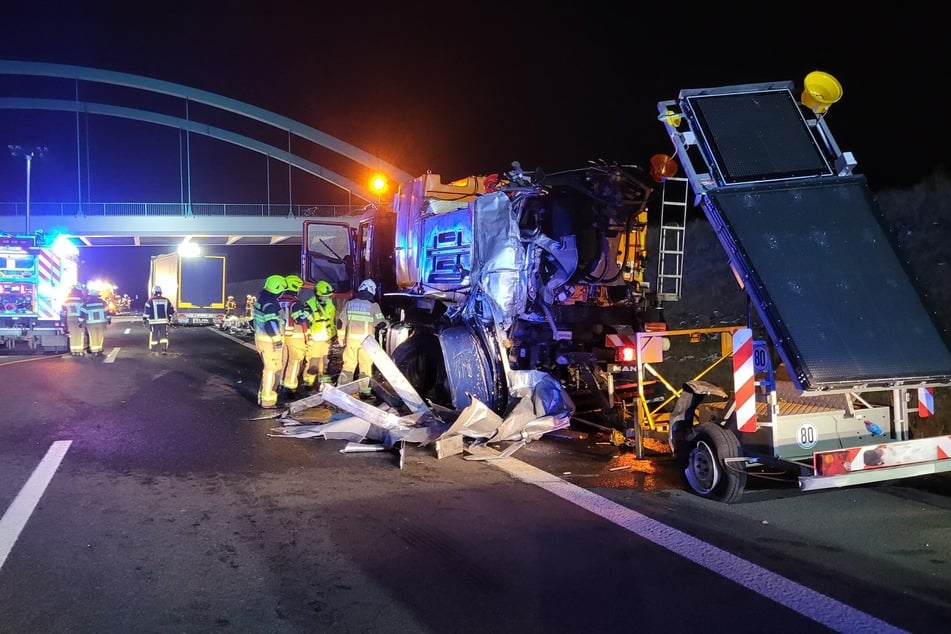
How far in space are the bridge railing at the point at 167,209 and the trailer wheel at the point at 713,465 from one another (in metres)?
40.6

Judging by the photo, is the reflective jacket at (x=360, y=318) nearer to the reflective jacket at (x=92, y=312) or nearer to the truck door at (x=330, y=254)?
the truck door at (x=330, y=254)

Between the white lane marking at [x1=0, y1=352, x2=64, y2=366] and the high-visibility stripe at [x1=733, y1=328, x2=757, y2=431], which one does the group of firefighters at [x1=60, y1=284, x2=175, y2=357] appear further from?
the high-visibility stripe at [x1=733, y1=328, x2=757, y2=431]

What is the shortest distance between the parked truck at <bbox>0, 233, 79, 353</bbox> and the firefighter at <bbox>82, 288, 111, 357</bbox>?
41.5 inches

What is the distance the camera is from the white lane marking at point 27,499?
4.61 metres

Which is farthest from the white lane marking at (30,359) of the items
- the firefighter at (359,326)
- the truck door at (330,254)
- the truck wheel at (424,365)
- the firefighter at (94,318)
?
the truck wheel at (424,365)

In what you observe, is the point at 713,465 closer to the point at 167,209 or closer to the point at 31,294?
the point at 31,294

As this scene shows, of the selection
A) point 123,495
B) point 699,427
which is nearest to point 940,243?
point 699,427

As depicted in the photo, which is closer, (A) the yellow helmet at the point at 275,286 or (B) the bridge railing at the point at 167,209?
(A) the yellow helmet at the point at 275,286

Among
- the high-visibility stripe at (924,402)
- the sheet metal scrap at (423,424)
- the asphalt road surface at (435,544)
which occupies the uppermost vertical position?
the high-visibility stripe at (924,402)

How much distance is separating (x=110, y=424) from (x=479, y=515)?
5366 mm

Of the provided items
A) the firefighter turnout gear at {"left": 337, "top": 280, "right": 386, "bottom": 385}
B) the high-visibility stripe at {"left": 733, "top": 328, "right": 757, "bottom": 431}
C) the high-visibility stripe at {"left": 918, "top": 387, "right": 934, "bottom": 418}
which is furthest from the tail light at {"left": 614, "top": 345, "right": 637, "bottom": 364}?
the firefighter turnout gear at {"left": 337, "top": 280, "right": 386, "bottom": 385}

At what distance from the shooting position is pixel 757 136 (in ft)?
18.5

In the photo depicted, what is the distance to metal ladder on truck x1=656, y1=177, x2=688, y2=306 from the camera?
750 cm

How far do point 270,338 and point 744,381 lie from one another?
6429mm
